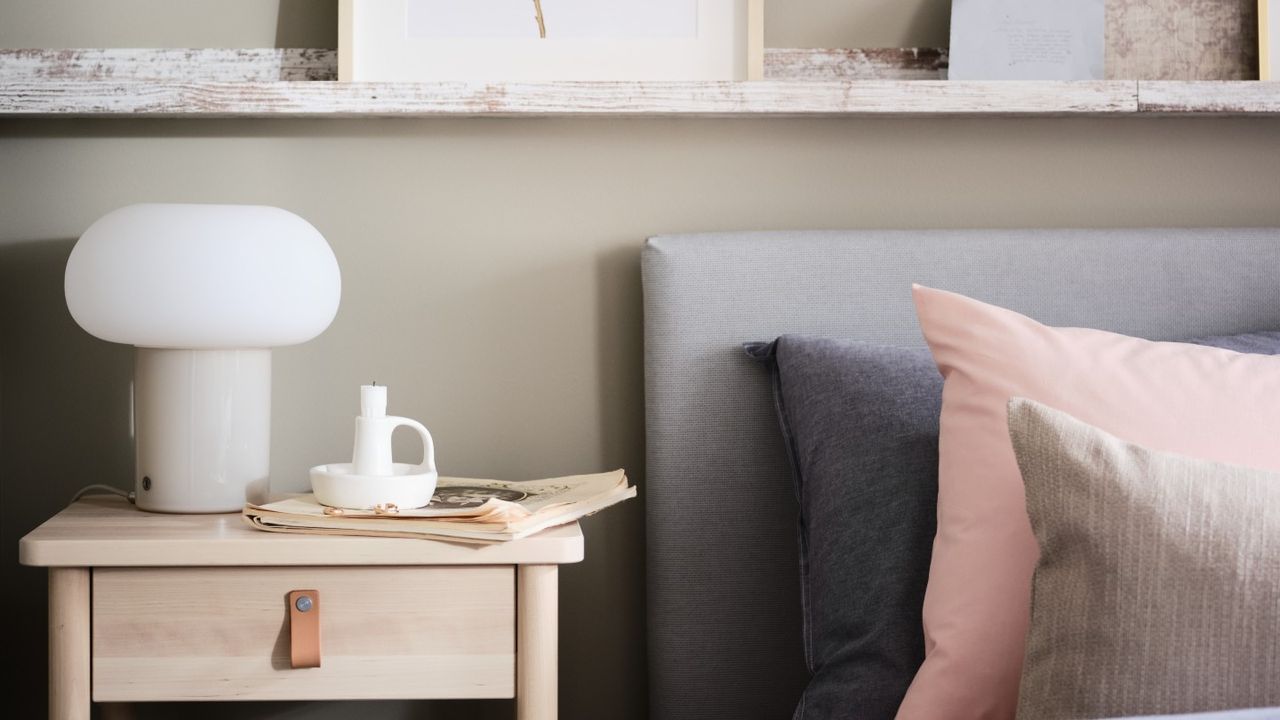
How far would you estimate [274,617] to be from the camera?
1.05 meters

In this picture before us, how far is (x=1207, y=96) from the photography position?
1.35 metres

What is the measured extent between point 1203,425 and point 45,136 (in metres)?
1.50

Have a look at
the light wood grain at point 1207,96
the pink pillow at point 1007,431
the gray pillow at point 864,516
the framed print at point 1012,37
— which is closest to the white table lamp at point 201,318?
the gray pillow at point 864,516

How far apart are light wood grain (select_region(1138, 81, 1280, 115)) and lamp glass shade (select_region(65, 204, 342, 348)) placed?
1.14 metres

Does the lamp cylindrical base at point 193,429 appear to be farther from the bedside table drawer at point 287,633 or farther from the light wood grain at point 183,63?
the light wood grain at point 183,63

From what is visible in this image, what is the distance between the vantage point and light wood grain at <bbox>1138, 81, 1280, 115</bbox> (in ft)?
4.43

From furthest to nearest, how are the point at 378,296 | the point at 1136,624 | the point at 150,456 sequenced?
the point at 378,296 < the point at 150,456 < the point at 1136,624

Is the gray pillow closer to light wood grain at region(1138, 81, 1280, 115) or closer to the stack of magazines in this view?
the stack of magazines

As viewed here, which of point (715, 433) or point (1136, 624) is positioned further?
point (715, 433)

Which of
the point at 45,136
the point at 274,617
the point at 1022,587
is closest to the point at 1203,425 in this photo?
the point at 1022,587

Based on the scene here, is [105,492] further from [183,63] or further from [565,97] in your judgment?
[565,97]

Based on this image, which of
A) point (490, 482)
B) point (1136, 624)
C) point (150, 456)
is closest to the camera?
point (1136, 624)

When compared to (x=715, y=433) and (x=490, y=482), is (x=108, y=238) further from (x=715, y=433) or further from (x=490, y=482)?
(x=715, y=433)

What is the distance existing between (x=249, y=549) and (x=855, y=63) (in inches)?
40.6
